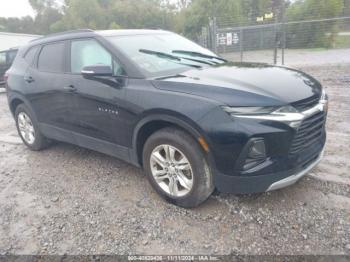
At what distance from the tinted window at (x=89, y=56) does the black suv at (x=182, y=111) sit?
1 cm

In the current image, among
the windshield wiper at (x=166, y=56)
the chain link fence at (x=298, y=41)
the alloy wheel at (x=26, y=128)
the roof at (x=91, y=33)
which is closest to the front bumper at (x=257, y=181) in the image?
the windshield wiper at (x=166, y=56)

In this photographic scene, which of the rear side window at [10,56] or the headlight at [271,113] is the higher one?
the rear side window at [10,56]

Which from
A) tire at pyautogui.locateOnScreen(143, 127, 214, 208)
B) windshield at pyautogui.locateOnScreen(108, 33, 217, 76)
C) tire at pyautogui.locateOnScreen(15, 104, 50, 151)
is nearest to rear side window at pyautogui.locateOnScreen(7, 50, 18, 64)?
tire at pyautogui.locateOnScreen(15, 104, 50, 151)

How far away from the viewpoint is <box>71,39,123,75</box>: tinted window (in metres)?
3.33

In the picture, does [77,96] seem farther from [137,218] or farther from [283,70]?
[283,70]

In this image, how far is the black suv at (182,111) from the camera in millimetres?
2512

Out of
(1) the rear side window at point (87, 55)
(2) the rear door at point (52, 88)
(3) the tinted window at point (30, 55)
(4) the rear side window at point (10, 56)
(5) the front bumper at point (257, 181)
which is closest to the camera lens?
(5) the front bumper at point (257, 181)

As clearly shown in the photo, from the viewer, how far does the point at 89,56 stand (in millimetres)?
3691

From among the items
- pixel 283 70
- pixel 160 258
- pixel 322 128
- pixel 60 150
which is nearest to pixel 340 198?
pixel 322 128

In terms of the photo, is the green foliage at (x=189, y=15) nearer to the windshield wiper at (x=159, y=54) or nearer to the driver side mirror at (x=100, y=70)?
the windshield wiper at (x=159, y=54)

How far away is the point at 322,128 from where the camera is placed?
3.00 meters

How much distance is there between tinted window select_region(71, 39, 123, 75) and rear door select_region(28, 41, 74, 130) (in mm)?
211

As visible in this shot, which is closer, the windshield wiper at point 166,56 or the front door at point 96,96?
the front door at point 96,96

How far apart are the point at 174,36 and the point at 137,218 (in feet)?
8.65
